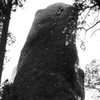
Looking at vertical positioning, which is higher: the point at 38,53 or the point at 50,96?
the point at 38,53

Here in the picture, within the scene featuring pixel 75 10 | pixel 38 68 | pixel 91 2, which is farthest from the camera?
pixel 38 68

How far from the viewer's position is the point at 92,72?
16.5 metres

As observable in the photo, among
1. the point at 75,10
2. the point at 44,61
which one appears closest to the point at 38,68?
the point at 44,61

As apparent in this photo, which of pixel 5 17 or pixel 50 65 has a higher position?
pixel 5 17

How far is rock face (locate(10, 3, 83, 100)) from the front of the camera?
27.7 feet

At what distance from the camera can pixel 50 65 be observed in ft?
31.8

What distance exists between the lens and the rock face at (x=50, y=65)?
27.7ft

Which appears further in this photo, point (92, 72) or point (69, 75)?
point (92, 72)

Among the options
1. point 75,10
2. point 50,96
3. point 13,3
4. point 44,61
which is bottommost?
point 50,96

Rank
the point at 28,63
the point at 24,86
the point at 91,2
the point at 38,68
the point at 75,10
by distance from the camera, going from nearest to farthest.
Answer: the point at 91,2, the point at 75,10, the point at 24,86, the point at 38,68, the point at 28,63

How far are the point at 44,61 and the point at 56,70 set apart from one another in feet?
2.67

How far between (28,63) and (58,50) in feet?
4.97

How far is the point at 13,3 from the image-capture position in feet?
33.3

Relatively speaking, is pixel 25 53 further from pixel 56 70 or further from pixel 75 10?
pixel 75 10
